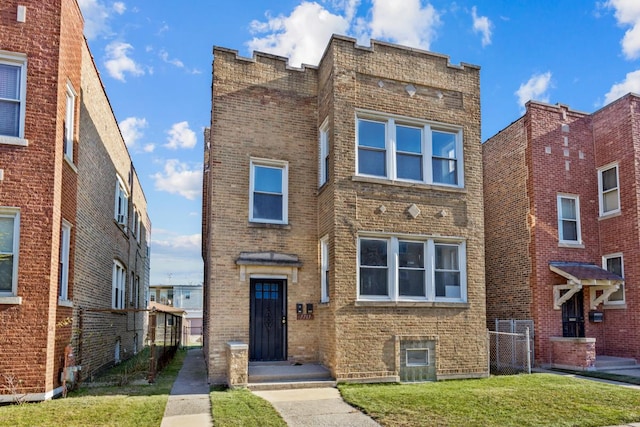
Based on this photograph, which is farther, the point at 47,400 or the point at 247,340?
the point at 247,340

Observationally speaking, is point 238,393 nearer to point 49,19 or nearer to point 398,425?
point 398,425

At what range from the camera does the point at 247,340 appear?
12531 millimetres

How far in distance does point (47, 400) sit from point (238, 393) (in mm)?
3476

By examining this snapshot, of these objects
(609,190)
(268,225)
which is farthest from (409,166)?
(609,190)

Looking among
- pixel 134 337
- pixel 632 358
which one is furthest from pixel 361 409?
pixel 134 337

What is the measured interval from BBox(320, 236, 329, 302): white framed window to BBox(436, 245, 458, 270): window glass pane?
9.37 ft

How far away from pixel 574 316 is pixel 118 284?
15214 mm

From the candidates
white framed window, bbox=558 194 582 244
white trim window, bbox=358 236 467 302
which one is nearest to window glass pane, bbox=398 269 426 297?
white trim window, bbox=358 236 467 302

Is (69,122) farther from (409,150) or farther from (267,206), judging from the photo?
(409,150)

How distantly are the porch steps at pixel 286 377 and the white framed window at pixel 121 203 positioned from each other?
834 cm

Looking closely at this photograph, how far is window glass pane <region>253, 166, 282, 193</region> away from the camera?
13.4 m

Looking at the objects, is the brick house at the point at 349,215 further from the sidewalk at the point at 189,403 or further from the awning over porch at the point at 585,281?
the awning over porch at the point at 585,281

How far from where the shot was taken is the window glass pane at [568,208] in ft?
54.8

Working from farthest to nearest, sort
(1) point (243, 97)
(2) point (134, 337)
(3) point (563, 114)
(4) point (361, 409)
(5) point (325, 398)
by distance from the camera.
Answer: (2) point (134, 337), (3) point (563, 114), (1) point (243, 97), (5) point (325, 398), (4) point (361, 409)
